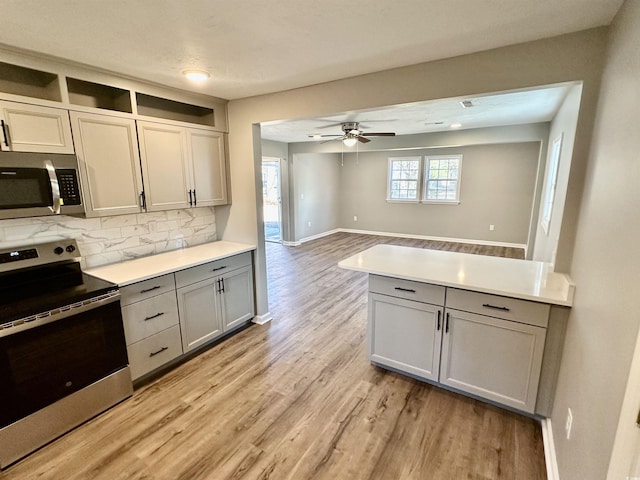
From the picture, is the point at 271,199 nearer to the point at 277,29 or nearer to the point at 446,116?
the point at 446,116

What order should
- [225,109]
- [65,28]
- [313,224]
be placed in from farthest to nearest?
1. [313,224]
2. [225,109]
3. [65,28]

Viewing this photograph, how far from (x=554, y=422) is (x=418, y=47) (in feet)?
7.86

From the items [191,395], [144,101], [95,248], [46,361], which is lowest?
[191,395]

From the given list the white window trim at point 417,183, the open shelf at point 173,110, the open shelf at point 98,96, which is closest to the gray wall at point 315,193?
→ the white window trim at point 417,183

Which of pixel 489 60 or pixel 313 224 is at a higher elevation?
pixel 489 60

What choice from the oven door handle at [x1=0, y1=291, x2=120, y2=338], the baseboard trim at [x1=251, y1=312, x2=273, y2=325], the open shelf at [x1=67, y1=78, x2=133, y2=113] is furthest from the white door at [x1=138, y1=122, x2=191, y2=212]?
the baseboard trim at [x1=251, y1=312, x2=273, y2=325]

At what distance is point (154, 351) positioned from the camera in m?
2.43

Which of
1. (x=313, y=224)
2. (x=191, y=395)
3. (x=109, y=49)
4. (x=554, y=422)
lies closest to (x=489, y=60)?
(x=554, y=422)

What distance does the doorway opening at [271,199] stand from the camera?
24.7ft

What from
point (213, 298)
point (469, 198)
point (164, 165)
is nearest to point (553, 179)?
point (469, 198)

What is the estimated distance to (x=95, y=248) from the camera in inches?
99.3

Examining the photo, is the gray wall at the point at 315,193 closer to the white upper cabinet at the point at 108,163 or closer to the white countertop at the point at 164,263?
the white countertop at the point at 164,263

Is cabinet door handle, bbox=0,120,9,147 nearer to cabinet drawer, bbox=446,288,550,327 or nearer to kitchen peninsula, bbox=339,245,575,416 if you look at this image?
kitchen peninsula, bbox=339,245,575,416

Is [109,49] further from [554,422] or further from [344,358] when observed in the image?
[554,422]
